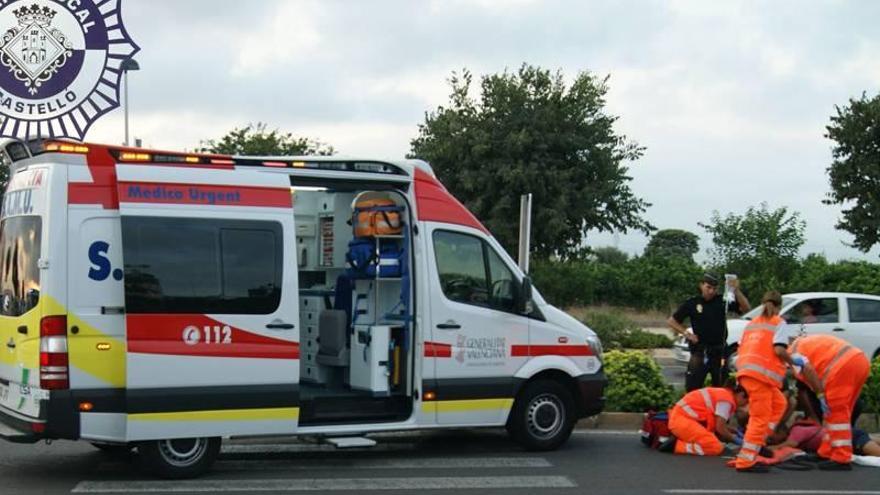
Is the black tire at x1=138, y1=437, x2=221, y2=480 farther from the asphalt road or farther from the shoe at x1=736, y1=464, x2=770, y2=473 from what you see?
the shoe at x1=736, y1=464, x2=770, y2=473

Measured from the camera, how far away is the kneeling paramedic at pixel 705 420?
10406 mm

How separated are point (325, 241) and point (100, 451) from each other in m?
2.92

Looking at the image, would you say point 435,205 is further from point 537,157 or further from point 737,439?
point 537,157

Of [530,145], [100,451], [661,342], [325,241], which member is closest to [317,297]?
[325,241]

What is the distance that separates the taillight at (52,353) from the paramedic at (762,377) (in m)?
5.76

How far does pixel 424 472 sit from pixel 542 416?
5.14 feet

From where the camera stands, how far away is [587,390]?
10.6 metres

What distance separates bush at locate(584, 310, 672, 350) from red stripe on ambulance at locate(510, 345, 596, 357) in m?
10.0

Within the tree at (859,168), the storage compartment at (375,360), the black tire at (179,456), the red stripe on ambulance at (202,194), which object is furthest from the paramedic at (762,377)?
the tree at (859,168)

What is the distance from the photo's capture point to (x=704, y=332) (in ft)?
41.1

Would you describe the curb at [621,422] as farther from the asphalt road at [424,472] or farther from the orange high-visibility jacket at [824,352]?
the orange high-visibility jacket at [824,352]

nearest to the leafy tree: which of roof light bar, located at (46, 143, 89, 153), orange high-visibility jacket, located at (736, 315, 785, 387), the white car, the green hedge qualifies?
the green hedge

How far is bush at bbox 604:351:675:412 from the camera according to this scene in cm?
1234

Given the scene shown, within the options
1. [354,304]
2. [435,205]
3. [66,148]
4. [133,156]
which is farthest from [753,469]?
[66,148]
